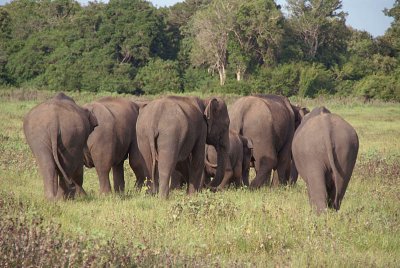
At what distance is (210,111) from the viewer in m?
12.2

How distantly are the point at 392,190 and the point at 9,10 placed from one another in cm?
6677

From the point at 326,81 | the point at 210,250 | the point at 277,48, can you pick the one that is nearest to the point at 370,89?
the point at 326,81

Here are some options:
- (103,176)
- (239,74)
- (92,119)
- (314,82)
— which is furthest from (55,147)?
(239,74)

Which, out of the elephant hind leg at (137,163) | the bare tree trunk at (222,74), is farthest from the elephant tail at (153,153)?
the bare tree trunk at (222,74)

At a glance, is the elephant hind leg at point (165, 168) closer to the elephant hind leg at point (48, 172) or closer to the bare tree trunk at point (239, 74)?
the elephant hind leg at point (48, 172)

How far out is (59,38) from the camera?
61.8 m

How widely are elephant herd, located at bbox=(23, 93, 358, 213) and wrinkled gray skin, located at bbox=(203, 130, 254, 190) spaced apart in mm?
18

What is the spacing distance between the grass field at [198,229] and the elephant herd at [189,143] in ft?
1.31

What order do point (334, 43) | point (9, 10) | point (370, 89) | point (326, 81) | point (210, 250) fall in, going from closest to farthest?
point (210, 250), point (370, 89), point (326, 81), point (334, 43), point (9, 10)

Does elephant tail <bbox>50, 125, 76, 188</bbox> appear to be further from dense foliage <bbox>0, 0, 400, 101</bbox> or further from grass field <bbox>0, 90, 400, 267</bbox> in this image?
dense foliage <bbox>0, 0, 400, 101</bbox>

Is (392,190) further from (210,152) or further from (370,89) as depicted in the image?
(370,89)

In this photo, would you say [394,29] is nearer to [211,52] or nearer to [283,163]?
[211,52]

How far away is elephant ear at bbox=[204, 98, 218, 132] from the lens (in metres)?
12.1

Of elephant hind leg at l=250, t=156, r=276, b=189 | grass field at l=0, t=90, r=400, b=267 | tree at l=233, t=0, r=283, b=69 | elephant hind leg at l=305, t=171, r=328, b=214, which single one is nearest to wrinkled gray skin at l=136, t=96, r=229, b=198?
grass field at l=0, t=90, r=400, b=267
